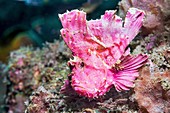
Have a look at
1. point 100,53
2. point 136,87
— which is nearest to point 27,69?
point 100,53

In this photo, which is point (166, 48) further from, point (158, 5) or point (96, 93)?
point (96, 93)

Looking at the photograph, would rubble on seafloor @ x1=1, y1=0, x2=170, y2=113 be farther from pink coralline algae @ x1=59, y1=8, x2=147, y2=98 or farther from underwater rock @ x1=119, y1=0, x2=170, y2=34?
pink coralline algae @ x1=59, y1=8, x2=147, y2=98

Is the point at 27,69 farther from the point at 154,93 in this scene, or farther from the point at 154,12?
the point at 154,93

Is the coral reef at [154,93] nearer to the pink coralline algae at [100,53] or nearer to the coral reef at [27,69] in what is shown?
the pink coralline algae at [100,53]

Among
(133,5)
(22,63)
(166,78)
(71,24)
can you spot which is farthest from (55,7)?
(166,78)

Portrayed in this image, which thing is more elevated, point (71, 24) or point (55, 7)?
point (55, 7)

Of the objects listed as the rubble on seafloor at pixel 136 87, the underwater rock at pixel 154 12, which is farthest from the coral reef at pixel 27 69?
the underwater rock at pixel 154 12

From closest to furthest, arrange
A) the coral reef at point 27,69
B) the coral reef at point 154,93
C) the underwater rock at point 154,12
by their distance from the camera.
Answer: the coral reef at point 154,93 → the underwater rock at point 154,12 → the coral reef at point 27,69
